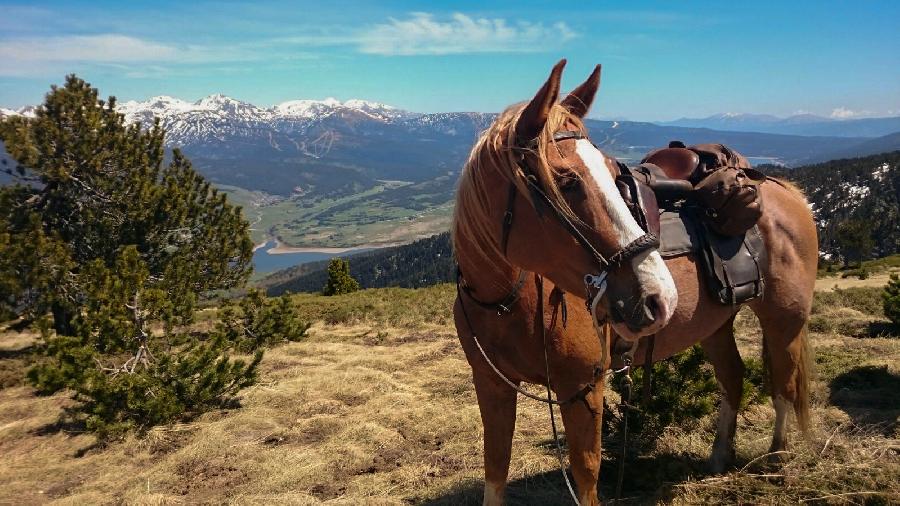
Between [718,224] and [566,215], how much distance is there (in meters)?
2.01

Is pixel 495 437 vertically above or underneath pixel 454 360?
above

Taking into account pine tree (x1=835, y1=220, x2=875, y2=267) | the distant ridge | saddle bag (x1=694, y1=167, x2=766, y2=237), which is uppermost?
saddle bag (x1=694, y1=167, x2=766, y2=237)

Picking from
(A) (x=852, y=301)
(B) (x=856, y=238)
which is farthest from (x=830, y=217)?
(A) (x=852, y=301)

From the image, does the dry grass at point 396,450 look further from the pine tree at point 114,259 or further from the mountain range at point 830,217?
the mountain range at point 830,217

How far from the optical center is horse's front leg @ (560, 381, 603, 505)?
7.83 ft

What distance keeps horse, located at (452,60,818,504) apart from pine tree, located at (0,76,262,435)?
5960 mm

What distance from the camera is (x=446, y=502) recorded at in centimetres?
384

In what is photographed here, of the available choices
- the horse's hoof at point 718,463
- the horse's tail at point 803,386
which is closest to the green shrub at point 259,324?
the horse's hoof at point 718,463

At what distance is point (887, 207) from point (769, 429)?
316ft

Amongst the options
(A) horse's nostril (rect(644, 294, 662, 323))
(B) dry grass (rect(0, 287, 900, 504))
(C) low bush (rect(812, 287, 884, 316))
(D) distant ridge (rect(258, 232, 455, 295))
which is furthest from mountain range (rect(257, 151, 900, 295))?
(A) horse's nostril (rect(644, 294, 662, 323))

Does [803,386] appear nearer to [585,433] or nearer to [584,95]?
[585,433]

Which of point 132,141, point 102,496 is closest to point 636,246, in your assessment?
point 102,496

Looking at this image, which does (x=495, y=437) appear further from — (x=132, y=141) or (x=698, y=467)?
(x=132, y=141)

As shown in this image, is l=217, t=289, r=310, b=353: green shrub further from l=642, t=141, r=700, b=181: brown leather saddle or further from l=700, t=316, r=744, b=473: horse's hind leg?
l=642, t=141, r=700, b=181: brown leather saddle
